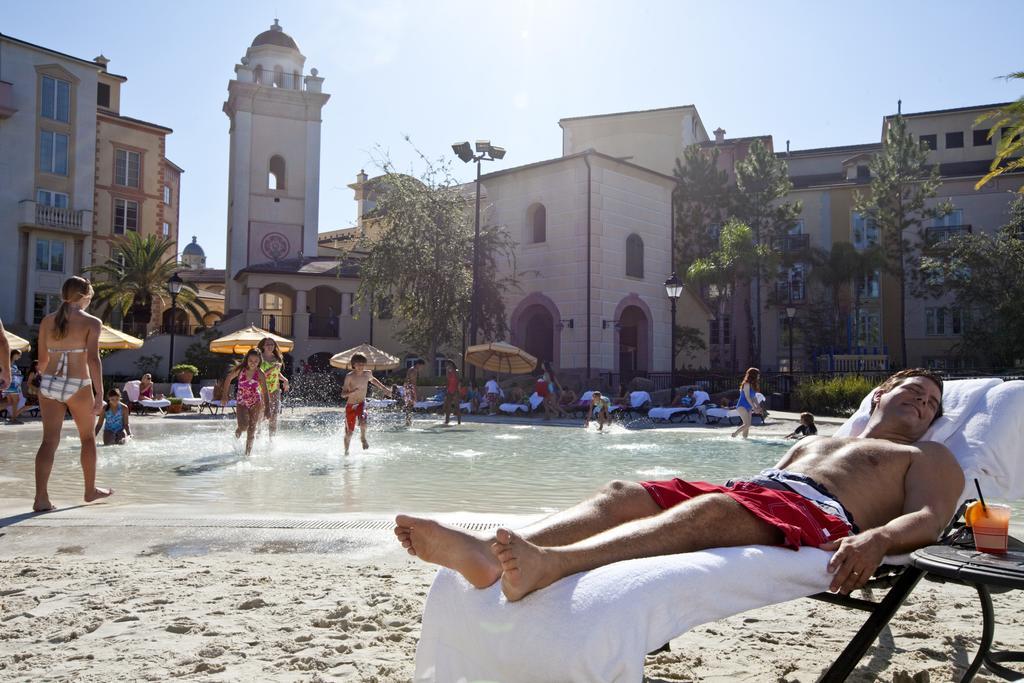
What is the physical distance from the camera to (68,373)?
20.2 ft

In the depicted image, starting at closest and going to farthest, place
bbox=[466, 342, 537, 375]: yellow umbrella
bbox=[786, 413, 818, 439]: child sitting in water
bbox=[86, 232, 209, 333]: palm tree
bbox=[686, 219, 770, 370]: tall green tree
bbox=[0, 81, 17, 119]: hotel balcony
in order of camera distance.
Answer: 1. bbox=[786, 413, 818, 439]: child sitting in water
2. bbox=[466, 342, 537, 375]: yellow umbrella
3. bbox=[0, 81, 17, 119]: hotel balcony
4. bbox=[686, 219, 770, 370]: tall green tree
5. bbox=[86, 232, 209, 333]: palm tree

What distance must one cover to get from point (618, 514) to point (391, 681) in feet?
3.36

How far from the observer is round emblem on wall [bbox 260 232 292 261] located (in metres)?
41.8

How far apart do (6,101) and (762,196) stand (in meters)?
35.3

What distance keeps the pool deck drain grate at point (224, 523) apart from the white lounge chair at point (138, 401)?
15.9 metres

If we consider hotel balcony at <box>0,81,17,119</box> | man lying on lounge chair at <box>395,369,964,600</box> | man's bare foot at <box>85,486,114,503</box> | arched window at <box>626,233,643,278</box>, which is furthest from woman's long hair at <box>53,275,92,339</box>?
hotel balcony at <box>0,81,17,119</box>

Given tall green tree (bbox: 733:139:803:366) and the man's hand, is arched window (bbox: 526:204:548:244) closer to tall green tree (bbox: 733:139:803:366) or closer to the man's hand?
tall green tree (bbox: 733:139:803:366)

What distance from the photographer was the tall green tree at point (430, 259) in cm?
2977

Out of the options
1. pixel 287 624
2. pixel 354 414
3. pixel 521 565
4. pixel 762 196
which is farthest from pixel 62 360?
pixel 762 196

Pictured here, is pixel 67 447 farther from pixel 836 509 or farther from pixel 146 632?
pixel 836 509

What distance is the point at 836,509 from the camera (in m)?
3.09

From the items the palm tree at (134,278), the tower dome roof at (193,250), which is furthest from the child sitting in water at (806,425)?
the tower dome roof at (193,250)

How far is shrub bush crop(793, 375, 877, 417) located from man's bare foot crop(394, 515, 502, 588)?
21284mm

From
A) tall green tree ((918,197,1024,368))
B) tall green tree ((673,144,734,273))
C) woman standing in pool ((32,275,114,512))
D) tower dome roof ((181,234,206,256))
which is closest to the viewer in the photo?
woman standing in pool ((32,275,114,512))
